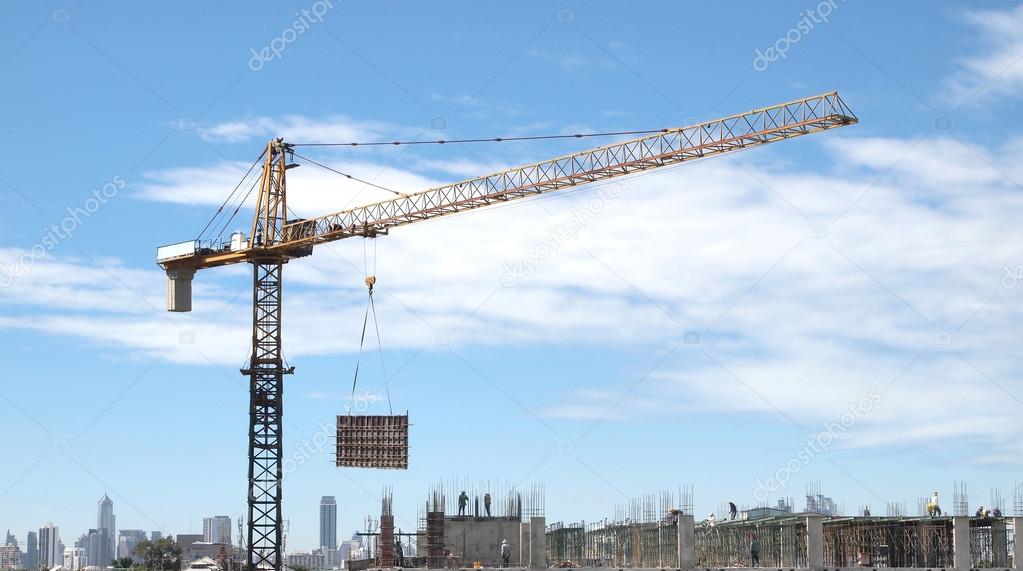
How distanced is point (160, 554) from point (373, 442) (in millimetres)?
85903

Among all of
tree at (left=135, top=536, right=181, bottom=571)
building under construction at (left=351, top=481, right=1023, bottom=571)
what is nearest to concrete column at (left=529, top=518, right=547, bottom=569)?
building under construction at (left=351, top=481, right=1023, bottom=571)

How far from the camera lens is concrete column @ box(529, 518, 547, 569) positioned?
5606 cm

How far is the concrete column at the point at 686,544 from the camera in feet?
182

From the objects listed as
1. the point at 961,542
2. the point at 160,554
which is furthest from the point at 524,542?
the point at 160,554

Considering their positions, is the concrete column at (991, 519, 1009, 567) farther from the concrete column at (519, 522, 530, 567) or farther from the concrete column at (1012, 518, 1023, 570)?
the concrete column at (519, 522, 530, 567)

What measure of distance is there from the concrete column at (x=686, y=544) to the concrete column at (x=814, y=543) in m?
4.72

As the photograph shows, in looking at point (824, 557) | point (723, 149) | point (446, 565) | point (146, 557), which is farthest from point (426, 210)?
point (146, 557)

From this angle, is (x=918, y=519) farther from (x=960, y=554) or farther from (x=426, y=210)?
(x=426, y=210)

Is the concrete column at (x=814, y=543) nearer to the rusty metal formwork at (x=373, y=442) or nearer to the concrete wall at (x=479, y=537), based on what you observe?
the concrete wall at (x=479, y=537)

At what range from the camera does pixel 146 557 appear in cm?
15588

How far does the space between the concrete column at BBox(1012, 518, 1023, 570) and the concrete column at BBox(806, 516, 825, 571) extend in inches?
336

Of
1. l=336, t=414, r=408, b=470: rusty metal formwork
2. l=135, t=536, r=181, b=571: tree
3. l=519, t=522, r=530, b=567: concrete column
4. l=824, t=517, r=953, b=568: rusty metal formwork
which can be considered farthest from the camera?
l=135, t=536, r=181, b=571: tree

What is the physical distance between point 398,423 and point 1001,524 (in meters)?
34.3

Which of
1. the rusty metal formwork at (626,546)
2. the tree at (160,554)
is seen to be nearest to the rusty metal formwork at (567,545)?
the rusty metal formwork at (626,546)
